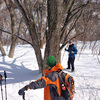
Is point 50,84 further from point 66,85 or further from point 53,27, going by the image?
point 53,27

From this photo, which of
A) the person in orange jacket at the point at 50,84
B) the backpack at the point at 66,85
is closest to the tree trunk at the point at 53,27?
the person in orange jacket at the point at 50,84

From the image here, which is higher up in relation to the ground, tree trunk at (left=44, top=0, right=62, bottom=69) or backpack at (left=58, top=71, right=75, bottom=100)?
tree trunk at (left=44, top=0, right=62, bottom=69)

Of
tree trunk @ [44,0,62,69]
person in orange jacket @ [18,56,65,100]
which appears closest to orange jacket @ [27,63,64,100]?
person in orange jacket @ [18,56,65,100]

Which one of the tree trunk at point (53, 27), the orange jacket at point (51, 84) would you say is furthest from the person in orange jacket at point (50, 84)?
the tree trunk at point (53, 27)

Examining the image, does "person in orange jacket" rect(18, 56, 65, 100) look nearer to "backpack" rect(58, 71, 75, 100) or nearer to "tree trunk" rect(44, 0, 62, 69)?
"backpack" rect(58, 71, 75, 100)

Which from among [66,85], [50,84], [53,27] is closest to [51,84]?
[50,84]

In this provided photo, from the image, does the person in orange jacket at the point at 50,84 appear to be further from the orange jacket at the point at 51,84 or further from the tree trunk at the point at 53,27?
the tree trunk at the point at 53,27

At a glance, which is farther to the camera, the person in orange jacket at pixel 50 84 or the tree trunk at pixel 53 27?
the tree trunk at pixel 53 27

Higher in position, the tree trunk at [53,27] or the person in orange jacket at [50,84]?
the tree trunk at [53,27]

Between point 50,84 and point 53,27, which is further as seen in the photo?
point 53,27

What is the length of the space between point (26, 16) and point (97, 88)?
3.27 metres

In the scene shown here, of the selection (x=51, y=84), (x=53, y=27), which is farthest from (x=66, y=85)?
(x=53, y=27)

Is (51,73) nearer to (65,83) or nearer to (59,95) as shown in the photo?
(65,83)

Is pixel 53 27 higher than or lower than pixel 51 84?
higher
